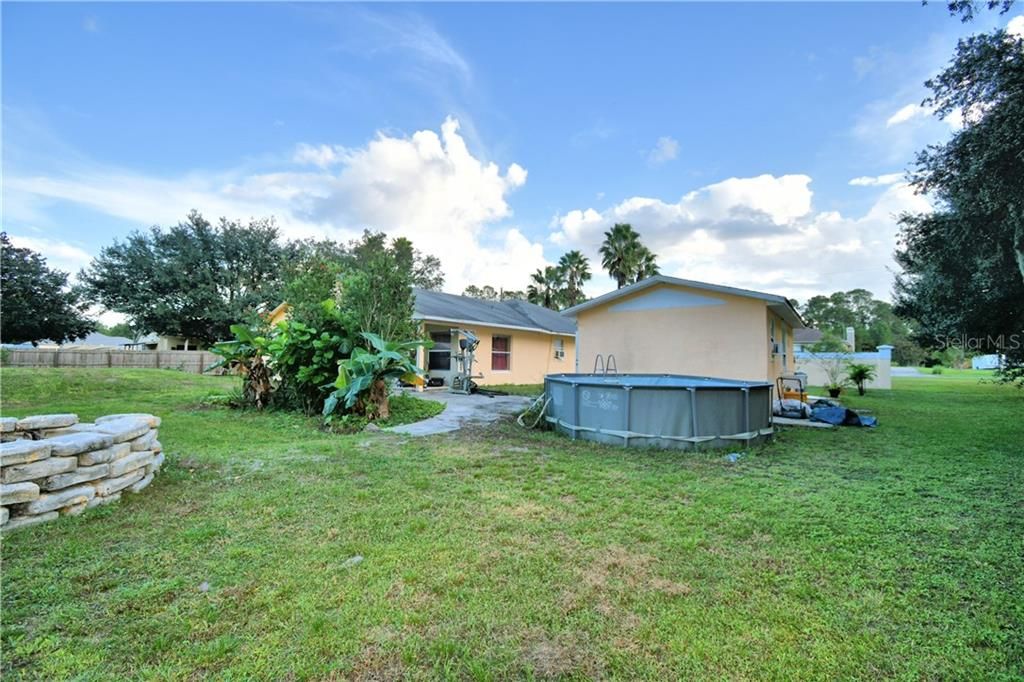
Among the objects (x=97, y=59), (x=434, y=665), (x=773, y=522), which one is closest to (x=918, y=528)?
(x=773, y=522)

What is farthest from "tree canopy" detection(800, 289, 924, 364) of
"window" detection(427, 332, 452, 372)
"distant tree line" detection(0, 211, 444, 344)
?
"distant tree line" detection(0, 211, 444, 344)

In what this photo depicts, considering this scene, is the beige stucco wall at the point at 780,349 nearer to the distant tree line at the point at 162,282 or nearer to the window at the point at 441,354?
the window at the point at 441,354

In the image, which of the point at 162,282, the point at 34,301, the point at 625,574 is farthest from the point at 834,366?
the point at 34,301

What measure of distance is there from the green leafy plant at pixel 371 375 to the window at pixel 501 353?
25.5 feet

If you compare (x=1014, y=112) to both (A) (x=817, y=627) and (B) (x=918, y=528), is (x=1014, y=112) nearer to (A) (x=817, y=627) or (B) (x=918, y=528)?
(B) (x=918, y=528)

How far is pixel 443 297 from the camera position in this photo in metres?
18.0

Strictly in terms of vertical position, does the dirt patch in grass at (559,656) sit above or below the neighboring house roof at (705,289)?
below

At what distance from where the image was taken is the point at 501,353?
16969 mm

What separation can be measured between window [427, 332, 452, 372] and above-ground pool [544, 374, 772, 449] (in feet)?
28.7

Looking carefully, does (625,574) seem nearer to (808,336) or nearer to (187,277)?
(808,336)

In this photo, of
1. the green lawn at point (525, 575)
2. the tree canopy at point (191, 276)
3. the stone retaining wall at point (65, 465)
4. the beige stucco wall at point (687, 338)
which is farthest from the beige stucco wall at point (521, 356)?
the tree canopy at point (191, 276)

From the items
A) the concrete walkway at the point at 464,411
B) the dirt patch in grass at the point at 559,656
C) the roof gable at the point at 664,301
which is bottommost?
the dirt patch in grass at the point at 559,656

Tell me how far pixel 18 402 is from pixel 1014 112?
18.1 metres

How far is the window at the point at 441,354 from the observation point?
15.1 meters
